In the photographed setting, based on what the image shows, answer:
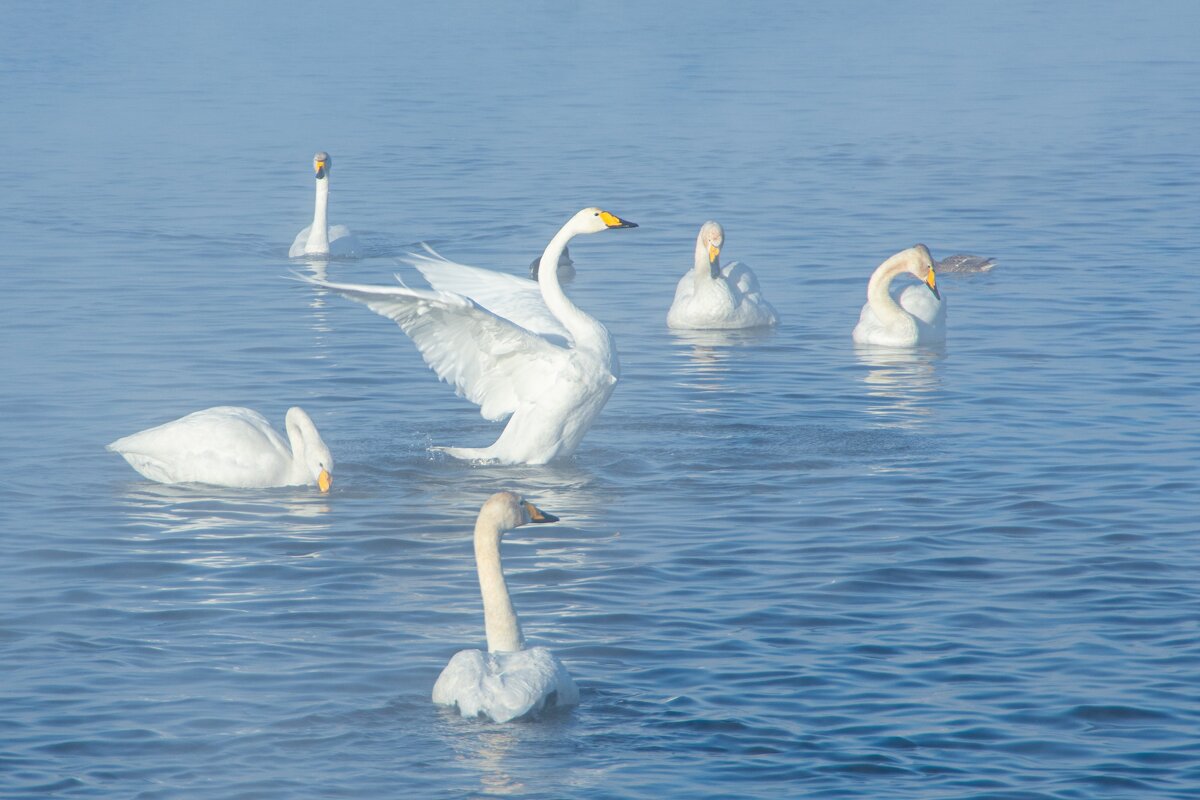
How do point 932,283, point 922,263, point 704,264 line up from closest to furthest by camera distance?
point 932,283 < point 922,263 < point 704,264

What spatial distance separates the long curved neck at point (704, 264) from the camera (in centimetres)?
1686

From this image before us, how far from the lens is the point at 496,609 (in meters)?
8.24

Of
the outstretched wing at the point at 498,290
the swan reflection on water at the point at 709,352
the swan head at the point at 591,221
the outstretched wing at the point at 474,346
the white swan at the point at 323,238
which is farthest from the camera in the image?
the white swan at the point at 323,238

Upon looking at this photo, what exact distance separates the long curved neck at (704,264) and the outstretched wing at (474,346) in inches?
175

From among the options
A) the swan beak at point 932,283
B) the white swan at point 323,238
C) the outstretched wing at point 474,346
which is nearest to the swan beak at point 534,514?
the outstretched wing at point 474,346

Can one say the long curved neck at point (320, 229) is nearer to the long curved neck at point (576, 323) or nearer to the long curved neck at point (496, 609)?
the long curved neck at point (576, 323)

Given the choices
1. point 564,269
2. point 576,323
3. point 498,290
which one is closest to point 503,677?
point 576,323

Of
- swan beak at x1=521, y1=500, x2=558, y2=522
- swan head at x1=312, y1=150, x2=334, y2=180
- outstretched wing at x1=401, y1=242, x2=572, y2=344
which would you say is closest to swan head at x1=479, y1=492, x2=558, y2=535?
swan beak at x1=521, y1=500, x2=558, y2=522

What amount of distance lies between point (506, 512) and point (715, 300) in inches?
333

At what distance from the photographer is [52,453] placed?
40.3 feet

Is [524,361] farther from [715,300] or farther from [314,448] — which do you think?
[715,300]

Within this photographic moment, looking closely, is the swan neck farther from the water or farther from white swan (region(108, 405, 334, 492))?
white swan (region(108, 405, 334, 492))

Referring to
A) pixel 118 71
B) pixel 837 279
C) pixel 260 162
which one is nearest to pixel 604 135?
pixel 260 162

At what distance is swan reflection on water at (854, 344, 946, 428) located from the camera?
44.8 ft
